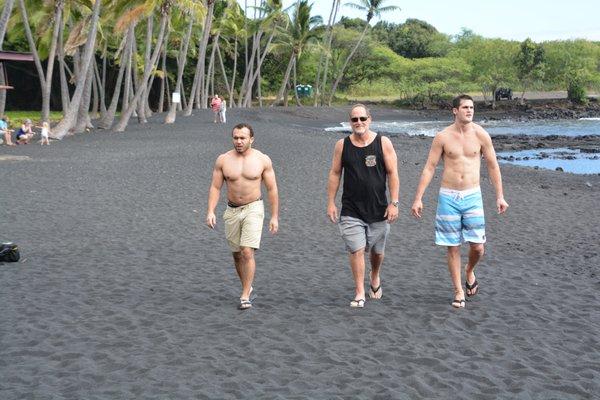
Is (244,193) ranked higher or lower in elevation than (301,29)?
lower

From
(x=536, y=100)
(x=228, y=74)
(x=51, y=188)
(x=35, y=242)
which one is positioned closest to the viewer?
(x=35, y=242)

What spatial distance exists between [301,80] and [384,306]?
67310mm

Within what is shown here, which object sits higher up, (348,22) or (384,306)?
(348,22)

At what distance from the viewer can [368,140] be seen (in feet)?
19.2

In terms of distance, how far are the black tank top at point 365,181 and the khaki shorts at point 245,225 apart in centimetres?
67

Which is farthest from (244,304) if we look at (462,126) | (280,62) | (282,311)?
(280,62)

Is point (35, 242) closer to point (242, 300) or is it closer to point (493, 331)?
point (242, 300)

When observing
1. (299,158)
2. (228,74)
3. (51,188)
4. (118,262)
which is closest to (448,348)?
(118,262)

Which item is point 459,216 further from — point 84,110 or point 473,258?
point 84,110

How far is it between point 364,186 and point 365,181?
0.05 metres

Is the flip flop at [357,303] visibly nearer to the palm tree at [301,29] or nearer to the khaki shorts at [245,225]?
the khaki shorts at [245,225]

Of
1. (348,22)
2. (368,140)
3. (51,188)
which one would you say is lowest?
(51,188)

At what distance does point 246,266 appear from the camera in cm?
605

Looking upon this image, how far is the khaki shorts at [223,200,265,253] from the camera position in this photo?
5.96 metres
